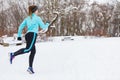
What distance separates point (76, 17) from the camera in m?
24.8

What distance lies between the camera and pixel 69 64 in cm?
865

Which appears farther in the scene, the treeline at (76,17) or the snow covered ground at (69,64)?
the treeline at (76,17)

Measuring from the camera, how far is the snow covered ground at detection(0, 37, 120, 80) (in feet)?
23.3

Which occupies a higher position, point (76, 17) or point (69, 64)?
point (76, 17)

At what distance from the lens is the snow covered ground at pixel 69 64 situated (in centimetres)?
710

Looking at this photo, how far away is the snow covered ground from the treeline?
12.8 m

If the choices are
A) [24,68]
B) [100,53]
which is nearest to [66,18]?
[100,53]

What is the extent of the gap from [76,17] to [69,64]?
53.5ft

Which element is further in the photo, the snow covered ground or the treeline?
the treeline

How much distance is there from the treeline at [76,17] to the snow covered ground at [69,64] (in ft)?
42.1

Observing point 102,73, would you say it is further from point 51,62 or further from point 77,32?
point 77,32

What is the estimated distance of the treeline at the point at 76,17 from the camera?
2452cm

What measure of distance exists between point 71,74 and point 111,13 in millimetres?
18003

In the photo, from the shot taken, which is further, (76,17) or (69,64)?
(76,17)
